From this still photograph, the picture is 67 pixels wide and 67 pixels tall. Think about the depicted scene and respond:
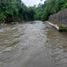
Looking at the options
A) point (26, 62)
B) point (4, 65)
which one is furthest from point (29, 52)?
point (4, 65)

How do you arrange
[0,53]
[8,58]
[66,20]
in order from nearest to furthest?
[8,58] → [0,53] → [66,20]

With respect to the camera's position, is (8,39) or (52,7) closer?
(8,39)

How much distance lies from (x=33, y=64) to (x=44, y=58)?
3.22 ft

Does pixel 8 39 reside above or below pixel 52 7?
below

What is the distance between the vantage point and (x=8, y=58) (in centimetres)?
758

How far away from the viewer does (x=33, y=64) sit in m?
6.71

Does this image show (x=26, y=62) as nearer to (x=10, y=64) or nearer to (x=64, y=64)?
(x=10, y=64)

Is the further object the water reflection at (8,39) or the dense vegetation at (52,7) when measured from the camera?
the dense vegetation at (52,7)

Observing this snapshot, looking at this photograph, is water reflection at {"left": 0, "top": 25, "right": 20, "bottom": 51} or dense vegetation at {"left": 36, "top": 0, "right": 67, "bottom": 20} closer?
water reflection at {"left": 0, "top": 25, "right": 20, "bottom": 51}

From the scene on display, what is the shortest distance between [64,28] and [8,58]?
10728 mm

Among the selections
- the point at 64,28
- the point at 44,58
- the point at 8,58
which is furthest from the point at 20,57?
the point at 64,28

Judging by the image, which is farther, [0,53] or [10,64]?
[0,53]

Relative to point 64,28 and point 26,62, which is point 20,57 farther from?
point 64,28

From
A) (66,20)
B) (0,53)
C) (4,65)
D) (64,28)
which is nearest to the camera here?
(4,65)
